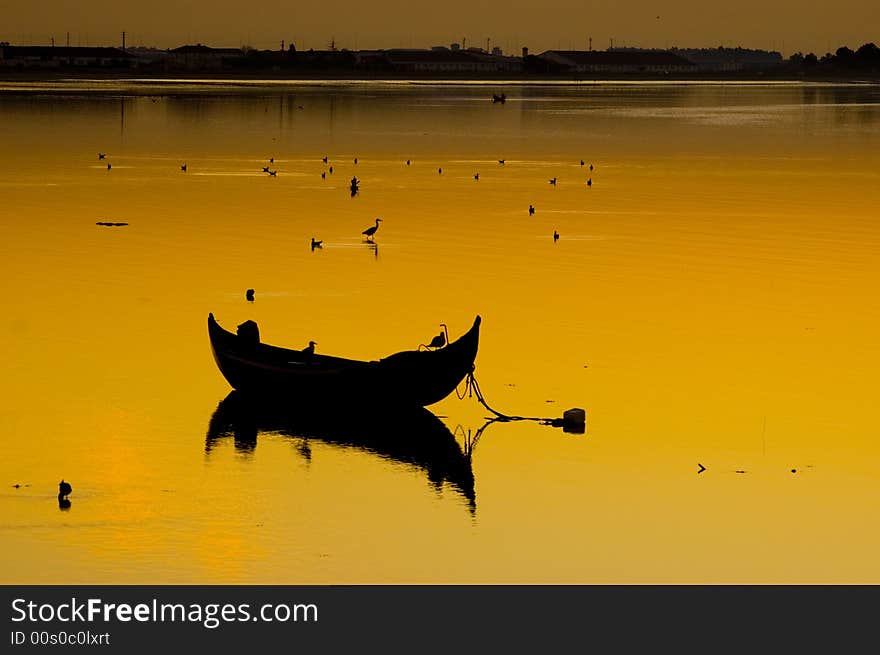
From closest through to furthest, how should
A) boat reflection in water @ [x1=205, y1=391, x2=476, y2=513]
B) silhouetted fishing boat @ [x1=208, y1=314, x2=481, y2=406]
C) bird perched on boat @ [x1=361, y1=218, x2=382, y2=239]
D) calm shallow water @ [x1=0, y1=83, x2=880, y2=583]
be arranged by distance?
calm shallow water @ [x1=0, y1=83, x2=880, y2=583] < boat reflection in water @ [x1=205, y1=391, x2=476, y2=513] < silhouetted fishing boat @ [x1=208, y1=314, x2=481, y2=406] < bird perched on boat @ [x1=361, y1=218, x2=382, y2=239]

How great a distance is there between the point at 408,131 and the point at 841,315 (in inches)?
2514

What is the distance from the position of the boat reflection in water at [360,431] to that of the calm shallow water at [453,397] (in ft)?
0.27

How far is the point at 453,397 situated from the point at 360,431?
2.14 metres

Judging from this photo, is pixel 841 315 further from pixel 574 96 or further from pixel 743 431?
pixel 574 96

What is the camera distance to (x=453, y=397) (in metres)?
23.7

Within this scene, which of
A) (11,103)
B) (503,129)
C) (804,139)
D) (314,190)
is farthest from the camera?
(11,103)

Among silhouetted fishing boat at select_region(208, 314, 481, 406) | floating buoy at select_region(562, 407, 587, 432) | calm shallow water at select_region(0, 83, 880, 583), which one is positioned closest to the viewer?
calm shallow water at select_region(0, 83, 880, 583)

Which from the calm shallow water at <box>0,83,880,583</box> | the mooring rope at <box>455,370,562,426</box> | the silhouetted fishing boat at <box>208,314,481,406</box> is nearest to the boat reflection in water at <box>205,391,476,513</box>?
the calm shallow water at <box>0,83,880,583</box>

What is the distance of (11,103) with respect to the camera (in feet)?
393

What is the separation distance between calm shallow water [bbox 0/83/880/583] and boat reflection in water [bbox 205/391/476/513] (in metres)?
0.08

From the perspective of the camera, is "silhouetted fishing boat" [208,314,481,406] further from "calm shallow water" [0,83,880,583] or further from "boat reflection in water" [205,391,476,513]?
"calm shallow water" [0,83,880,583]

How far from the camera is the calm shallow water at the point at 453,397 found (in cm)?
1756

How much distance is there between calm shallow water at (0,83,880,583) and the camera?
17562 mm
